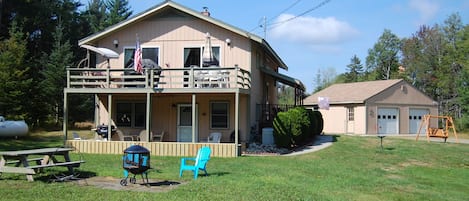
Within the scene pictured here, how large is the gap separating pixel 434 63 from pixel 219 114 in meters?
41.5

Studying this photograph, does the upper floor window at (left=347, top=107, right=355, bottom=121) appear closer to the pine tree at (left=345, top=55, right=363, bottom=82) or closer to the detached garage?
the detached garage

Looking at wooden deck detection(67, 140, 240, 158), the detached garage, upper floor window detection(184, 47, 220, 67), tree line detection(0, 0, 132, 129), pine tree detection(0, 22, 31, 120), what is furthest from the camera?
the detached garage

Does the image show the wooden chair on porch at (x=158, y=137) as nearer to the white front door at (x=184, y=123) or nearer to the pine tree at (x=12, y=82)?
the white front door at (x=184, y=123)

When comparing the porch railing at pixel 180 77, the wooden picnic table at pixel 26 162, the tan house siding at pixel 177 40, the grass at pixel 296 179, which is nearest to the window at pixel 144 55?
the tan house siding at pixel 177 40

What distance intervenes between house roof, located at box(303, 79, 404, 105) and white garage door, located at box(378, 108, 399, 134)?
1.64 meters

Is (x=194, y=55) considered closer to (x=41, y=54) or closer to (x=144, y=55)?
(x=144, y=55)

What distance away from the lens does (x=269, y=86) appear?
23.9 meters

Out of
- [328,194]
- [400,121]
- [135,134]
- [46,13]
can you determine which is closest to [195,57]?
[135,134]

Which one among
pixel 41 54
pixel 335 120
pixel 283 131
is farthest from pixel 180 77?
pixel 41 54

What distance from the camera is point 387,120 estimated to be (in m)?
32.2

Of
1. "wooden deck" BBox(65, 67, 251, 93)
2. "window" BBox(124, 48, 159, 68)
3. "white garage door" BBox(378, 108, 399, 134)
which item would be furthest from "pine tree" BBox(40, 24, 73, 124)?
"white garage door" BBox(378, 108, 399, 134)

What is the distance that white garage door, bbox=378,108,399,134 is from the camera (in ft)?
105

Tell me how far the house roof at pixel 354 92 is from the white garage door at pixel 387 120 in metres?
1.64

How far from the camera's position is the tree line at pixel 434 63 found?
4591 centimetres
